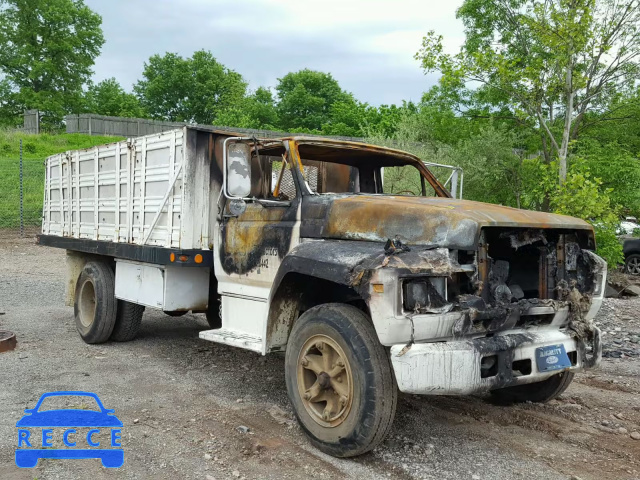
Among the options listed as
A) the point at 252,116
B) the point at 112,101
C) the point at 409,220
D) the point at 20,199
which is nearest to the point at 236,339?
the point at 409,220

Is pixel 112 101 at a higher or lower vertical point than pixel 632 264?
higher

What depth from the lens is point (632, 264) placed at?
13.6 meters

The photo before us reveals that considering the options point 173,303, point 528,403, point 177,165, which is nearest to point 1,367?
point 173,303

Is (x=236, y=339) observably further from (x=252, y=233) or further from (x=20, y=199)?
(x=20, y=199)

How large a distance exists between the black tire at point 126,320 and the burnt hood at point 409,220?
10.8ft

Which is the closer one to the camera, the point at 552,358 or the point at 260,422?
the point at 552,358

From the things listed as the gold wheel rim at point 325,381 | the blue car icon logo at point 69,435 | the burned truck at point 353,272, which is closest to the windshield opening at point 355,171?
the burned truck at point 353,272

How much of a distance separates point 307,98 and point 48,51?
19.2m

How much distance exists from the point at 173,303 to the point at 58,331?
2.62 metres

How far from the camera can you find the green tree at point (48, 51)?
42188 mm

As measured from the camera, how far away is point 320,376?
3.95 m

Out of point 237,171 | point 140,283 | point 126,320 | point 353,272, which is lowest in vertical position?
point 126,320

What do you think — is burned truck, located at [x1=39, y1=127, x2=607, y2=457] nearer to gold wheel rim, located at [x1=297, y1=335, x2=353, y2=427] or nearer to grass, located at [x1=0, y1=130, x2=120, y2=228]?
gold wheel rim, located at [x1=297, y1=335, x2=353, y2=427]

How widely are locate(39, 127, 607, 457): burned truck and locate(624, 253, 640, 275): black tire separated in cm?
950
